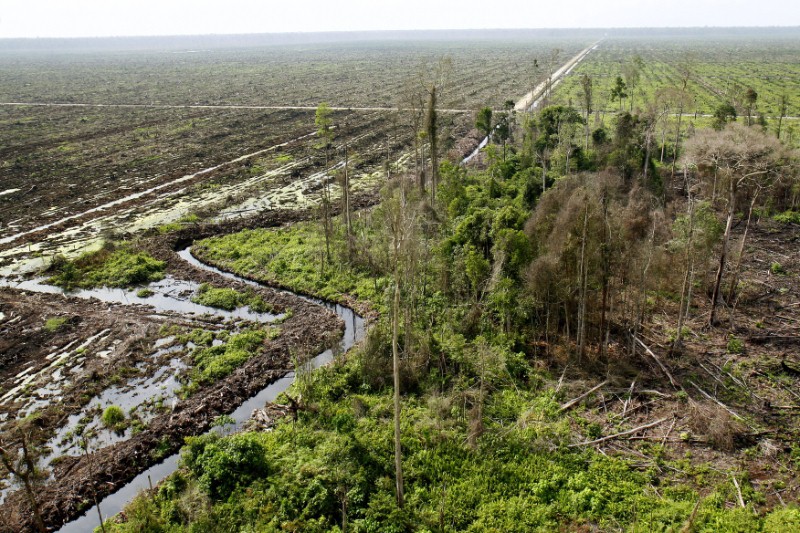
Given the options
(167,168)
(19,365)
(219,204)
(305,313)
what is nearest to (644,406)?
(305,313)

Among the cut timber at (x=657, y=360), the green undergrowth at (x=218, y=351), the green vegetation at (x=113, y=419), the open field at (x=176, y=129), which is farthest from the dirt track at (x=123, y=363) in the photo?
the open field at (x=176, y=129)

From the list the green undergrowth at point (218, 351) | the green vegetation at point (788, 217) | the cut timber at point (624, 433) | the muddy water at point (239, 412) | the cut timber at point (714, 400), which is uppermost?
the green vegetation at point (788, 217)

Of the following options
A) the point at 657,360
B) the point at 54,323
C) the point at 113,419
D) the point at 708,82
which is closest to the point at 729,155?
the point at 657,360

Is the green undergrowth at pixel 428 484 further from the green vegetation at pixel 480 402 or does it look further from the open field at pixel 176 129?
the open field at pixel 176 129

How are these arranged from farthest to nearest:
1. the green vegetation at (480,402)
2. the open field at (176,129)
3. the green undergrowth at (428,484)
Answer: the open field at (176,129), the green vegetation at (480,402), the green undergrowth at (428,484)

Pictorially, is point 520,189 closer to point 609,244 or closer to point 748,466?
point 609,244

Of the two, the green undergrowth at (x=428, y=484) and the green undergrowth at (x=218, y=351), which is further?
the green undergrowth at (x=218, y=351)
